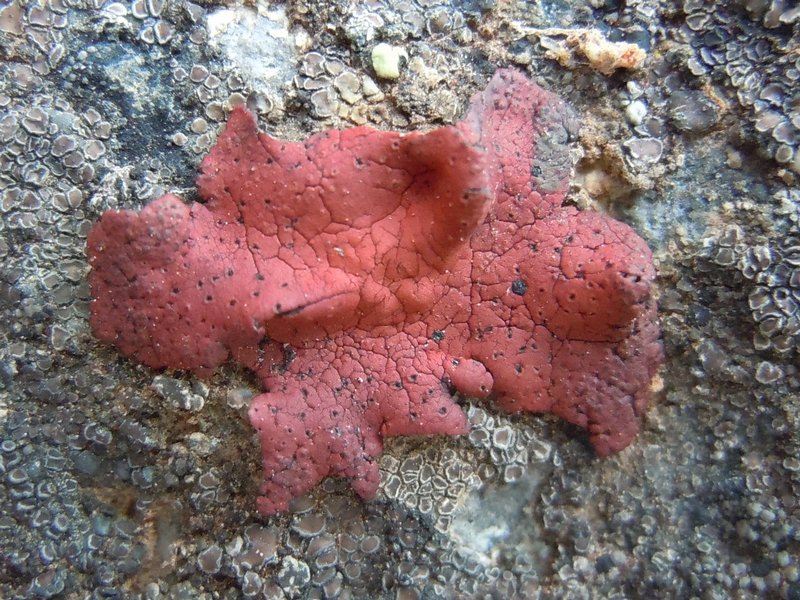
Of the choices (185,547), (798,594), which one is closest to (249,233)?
(185,547)

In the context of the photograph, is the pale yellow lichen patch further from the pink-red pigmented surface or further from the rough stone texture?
the pink-red pigmented surface

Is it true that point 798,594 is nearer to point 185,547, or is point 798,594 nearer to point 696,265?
point 696,265

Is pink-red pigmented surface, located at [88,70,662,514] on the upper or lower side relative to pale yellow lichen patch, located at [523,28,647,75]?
lower

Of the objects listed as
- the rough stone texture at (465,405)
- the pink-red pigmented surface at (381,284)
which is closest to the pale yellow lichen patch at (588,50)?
the rough stone texture at (465,405)

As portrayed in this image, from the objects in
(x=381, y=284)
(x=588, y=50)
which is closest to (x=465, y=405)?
(x=381, y=284)

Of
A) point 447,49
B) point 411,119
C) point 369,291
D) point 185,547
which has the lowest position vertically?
point 185,547

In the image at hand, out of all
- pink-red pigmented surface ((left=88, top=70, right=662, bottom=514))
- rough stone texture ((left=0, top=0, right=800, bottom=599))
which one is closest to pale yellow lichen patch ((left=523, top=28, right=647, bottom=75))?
rough stone texture ((left=0, top=0, right=800, bottom=599))
